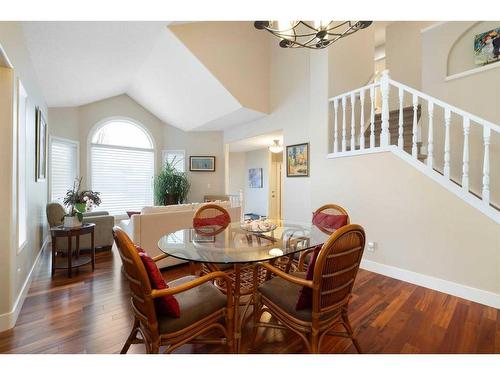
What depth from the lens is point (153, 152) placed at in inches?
247

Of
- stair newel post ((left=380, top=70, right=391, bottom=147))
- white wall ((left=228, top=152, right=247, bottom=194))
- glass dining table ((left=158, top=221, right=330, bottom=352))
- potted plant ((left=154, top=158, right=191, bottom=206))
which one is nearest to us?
glass dining table ((left=158, top=221, right=330, bottom=352))

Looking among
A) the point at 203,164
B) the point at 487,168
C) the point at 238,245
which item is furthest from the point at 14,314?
the point at 203,164

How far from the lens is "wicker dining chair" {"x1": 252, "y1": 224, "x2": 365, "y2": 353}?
1.22 meters

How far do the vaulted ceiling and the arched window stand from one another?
0.80m

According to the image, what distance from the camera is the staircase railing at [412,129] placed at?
2.34 meters

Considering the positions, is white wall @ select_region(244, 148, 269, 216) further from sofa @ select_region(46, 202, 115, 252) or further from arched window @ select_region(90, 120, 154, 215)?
sofa @ select_region(46, 202, 115, 252)

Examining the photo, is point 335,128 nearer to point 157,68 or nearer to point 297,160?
point 297,160

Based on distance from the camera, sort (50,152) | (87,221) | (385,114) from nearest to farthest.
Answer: (385,114)
(87,221)
(50,152)

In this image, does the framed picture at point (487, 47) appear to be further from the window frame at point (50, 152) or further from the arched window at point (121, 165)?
the window frame at point (50, 152)

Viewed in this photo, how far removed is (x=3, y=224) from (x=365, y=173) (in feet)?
12.2

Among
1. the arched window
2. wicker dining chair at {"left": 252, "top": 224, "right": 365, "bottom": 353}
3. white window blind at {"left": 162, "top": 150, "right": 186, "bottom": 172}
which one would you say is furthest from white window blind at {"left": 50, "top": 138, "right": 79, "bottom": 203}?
wicker dining chair at {"left": 252, "top": 224, "right": 365, "bottom": 353}

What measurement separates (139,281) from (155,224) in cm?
191

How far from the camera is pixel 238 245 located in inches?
68.3
